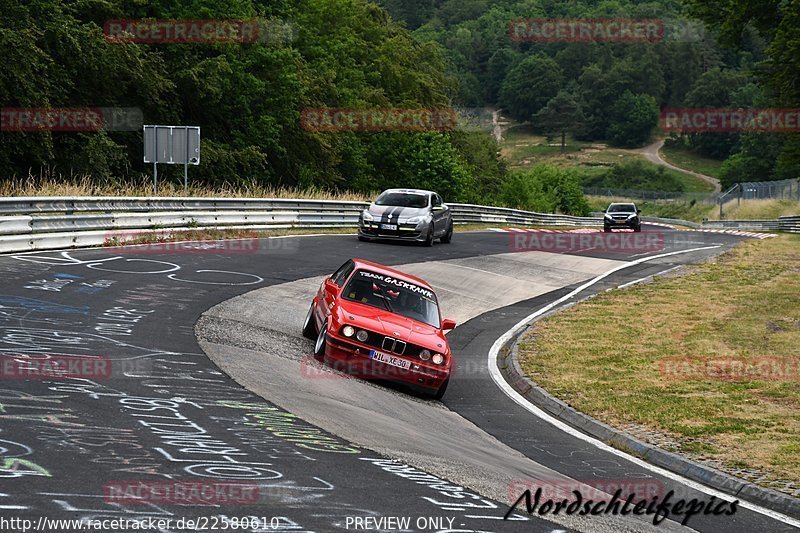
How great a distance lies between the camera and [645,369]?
15.5 metres

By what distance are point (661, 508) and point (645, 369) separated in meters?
7.45

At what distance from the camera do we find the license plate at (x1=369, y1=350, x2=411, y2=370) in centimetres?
1258

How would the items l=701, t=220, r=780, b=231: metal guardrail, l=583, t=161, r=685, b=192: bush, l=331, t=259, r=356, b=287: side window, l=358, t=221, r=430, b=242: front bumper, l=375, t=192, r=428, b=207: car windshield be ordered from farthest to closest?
1. l=583, t=161, r=685, b=192: bush
2. l=701, t=220, r=780, b=231: metal guardrail
3. l=375, t=192, r=428, b=207: car windshield
4. l=358, t=221, r=430, b=242: front bumper
5. l=331, t=259, r=356, b=287: side window

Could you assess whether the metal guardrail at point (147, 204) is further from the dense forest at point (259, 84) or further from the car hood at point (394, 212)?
the dense forest at point (259, 84)

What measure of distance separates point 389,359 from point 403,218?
56.7 feet

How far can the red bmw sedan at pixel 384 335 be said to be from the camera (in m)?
12.6

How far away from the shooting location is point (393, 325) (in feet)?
42.8

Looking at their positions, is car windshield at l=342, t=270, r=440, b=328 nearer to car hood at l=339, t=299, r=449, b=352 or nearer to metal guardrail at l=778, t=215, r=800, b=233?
car hood at l=339, t=299, r=449, b=352

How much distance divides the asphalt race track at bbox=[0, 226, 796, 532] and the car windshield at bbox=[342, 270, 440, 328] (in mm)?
1122

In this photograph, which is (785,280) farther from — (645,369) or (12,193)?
(12,193)

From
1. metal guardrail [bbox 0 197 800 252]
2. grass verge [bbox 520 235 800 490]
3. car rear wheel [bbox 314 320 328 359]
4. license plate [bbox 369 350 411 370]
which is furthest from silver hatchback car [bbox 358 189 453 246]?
license plate [bbox 369 350 411 370]

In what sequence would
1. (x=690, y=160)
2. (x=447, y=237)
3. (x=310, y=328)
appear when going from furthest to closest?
(x=690, y=160) < (x=447, y=237) < (x=310, y=328)

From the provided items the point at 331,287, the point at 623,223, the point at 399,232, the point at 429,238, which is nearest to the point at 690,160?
the point at 623,223

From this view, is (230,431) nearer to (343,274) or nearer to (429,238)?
(343,274)
